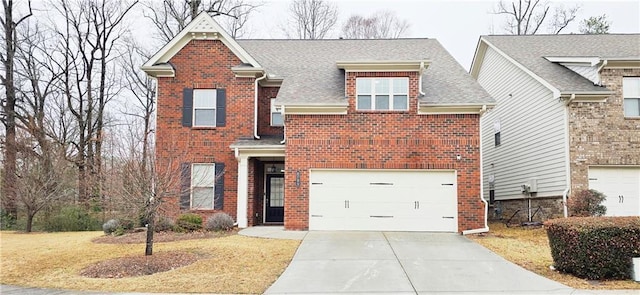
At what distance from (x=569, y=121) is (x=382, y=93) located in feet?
20.4

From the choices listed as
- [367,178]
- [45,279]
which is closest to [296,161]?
[367,178]

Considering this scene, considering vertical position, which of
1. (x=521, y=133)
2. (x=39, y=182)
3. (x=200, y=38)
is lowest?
(x=39, y=182)

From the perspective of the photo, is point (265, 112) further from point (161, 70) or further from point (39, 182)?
point (39, 182)

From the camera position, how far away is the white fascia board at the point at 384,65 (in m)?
15.2

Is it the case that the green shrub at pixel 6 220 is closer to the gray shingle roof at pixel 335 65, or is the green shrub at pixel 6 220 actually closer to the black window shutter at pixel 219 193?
the black window shutter at pixel 219 193

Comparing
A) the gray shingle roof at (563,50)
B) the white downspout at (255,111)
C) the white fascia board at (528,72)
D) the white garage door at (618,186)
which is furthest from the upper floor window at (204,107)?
the white garage door at (618,186)

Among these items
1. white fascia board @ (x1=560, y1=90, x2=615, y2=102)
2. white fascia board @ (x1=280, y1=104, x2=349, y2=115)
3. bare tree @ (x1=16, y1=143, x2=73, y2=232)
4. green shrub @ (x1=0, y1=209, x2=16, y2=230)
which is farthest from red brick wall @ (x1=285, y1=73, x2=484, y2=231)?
green shrub @ (x1=0, y1=209, x2=16, y2=230)

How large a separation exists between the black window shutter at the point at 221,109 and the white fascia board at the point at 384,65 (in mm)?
4691

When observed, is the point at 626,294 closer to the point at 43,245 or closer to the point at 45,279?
the point at 45,279

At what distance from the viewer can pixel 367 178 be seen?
50.4 feet

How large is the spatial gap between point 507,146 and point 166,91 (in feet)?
46.2

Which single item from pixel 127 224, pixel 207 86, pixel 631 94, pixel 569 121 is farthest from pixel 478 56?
pixel 127 224

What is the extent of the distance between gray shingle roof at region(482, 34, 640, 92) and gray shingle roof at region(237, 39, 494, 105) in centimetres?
268

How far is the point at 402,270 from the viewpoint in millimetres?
9406
